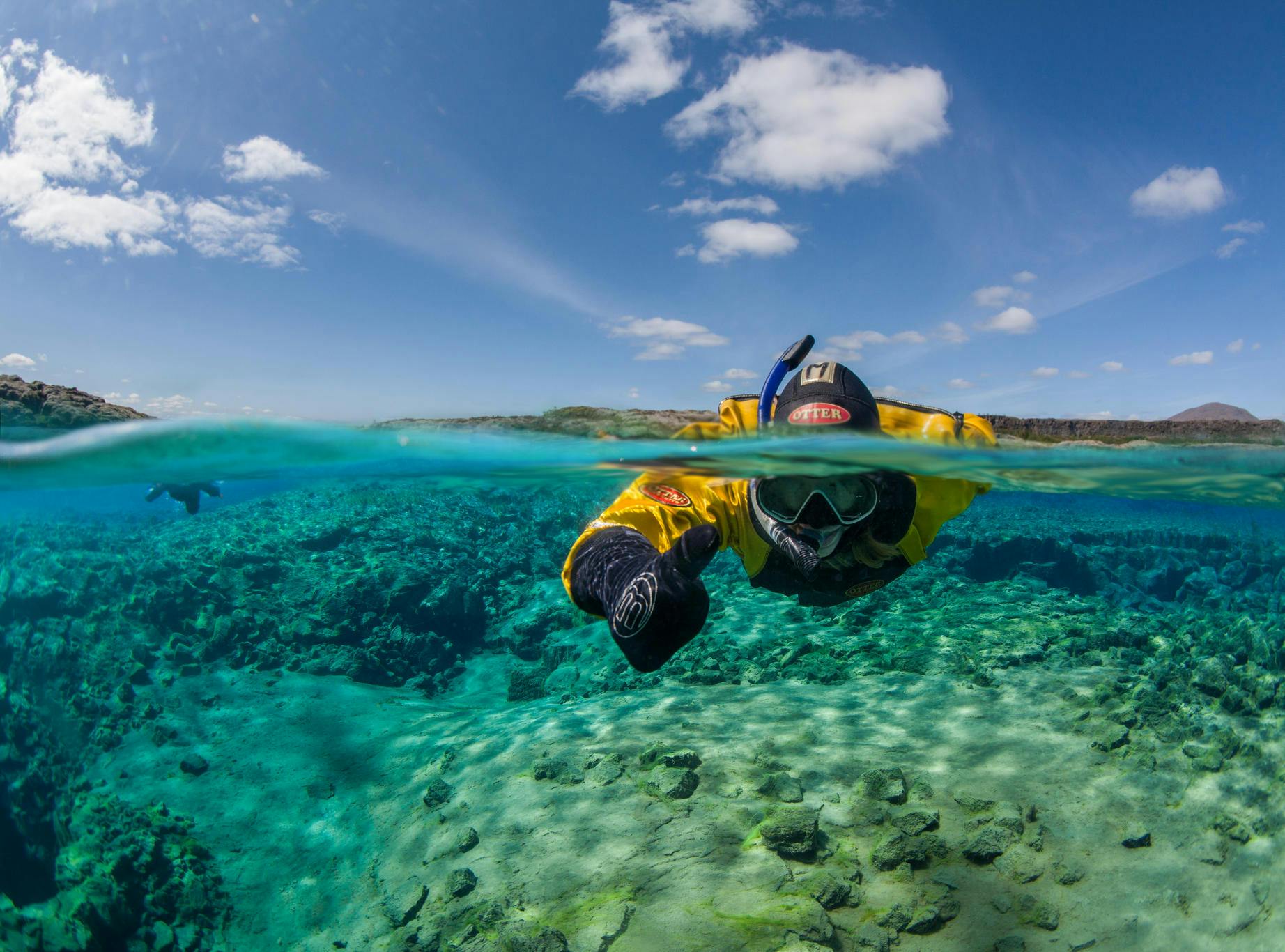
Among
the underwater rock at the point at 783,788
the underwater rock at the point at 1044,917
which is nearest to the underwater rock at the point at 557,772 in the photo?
the underwater rock at the point at 783,788

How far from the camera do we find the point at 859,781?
542cm

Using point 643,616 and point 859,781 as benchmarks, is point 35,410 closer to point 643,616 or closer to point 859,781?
point 643,616

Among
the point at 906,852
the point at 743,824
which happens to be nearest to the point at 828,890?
the point at 906,852

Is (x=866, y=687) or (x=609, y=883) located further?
(x=866, y=687)

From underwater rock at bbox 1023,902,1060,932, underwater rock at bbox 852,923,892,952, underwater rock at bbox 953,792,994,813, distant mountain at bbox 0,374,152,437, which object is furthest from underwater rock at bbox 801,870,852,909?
distant mountain at bbox 0,374,152,437

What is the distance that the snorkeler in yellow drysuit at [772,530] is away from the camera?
80.1 inches

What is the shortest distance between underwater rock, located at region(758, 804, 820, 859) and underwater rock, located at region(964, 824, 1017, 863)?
3.73 feet

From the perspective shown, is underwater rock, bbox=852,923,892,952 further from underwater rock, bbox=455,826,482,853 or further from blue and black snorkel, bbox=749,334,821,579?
underwater rock, bbox=455,826,482,853

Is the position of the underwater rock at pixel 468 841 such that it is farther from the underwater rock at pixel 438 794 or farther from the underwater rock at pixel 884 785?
the underwater rock at pixel 884 785

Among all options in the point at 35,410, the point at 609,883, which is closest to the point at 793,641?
the point at 609,883

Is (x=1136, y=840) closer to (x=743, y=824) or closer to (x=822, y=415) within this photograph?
(x=743, y=824)

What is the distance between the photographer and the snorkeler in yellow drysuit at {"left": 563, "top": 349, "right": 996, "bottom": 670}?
2.04m

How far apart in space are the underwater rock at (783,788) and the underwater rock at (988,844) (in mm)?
1319

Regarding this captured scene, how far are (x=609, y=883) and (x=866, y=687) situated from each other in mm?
4647
